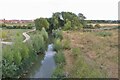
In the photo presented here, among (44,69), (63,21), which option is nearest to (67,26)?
(63,21)

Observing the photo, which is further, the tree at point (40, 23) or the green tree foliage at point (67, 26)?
the green tree foliage at point (67, 26)

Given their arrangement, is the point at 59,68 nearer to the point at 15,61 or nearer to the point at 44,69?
the point at 15,61

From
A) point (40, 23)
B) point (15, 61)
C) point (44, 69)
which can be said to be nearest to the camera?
point (15, 61)

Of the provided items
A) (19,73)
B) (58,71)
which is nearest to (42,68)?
(19,73)

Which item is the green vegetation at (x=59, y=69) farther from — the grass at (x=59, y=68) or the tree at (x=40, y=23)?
the tree at (x=40, y=23)

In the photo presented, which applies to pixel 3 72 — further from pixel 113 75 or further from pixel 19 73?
pixel 113 75

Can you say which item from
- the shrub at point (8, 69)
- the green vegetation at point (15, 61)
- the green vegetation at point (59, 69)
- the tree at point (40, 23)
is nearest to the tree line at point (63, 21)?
the tree at point (40, 23)

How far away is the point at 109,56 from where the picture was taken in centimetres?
1869

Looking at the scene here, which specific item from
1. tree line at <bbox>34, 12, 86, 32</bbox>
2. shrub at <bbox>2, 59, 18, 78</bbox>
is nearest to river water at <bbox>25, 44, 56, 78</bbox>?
shrub at <bbox>2, 59, 18, 78</bbox>

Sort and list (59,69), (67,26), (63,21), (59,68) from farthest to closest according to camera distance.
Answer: (63,21) → (67,26) → (59,68) → (59,69)

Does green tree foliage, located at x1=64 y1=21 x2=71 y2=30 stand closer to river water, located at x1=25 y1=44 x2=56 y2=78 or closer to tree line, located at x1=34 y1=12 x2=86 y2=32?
tree line, located at x1=34 y1=12 x2=86 y2=32

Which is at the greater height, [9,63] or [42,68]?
[9,63]

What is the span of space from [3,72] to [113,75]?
17.0ft

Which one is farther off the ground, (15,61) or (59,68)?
(15,61)
